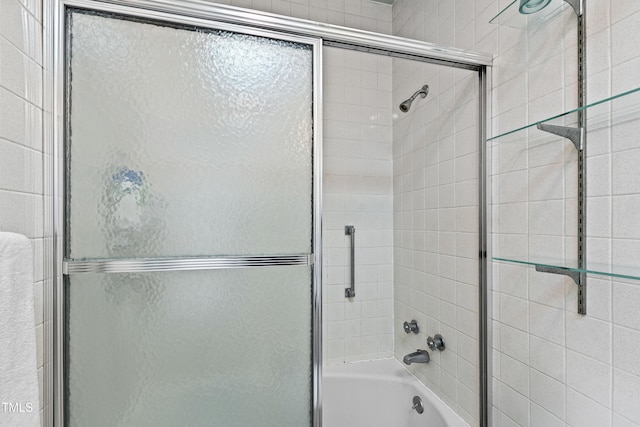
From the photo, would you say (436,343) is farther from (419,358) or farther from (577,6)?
(577,6)

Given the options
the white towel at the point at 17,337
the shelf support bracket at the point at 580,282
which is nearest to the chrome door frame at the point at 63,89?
the white towel at the point at 17,337

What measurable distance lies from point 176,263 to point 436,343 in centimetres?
131

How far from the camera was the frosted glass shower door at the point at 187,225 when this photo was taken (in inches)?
36.8

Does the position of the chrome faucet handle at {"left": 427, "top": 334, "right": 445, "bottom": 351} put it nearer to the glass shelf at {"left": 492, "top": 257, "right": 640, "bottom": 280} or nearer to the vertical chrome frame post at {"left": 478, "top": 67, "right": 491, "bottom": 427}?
the vertical chrome frame post at {"left": 478, "top": 67, "right": 491, "bottom": 427}

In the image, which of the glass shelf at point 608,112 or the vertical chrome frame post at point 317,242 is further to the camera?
the vertical chrome frame post at point 317,242

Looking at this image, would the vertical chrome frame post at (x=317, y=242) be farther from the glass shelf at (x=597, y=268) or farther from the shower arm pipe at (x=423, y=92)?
the shower arm pipe at (x=423, y=92)

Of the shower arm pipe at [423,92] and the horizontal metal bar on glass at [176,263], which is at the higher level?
the shower arm pipe at [423,92]

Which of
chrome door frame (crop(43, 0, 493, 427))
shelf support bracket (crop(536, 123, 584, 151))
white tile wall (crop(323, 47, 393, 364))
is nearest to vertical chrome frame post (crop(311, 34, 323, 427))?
chrome door frame (crop(43, 0, 493, 427))

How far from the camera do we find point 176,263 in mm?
986

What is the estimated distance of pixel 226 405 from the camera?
1.03 metres

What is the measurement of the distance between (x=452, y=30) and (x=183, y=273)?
61.3 inches

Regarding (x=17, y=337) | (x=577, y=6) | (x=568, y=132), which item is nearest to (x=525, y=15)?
(x=577, y=6)

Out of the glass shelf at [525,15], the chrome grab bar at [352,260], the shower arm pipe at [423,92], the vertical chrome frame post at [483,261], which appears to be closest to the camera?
the glass shelf at [525,15]

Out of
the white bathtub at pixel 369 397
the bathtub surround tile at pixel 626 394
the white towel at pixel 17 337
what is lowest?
the white bathtub at pixel 369 397
